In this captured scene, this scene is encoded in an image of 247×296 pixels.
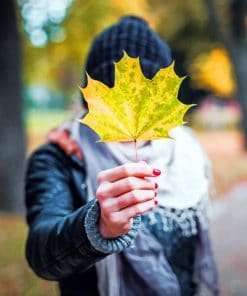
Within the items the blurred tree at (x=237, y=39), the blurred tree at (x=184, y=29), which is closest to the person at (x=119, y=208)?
the blurred tree at (x=237, y=39)

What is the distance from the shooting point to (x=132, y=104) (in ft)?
4.72

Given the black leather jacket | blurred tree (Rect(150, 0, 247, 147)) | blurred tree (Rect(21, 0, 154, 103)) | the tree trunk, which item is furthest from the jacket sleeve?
blurred tree (Rect(150, 0, 247, 147))

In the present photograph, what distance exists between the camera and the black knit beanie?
1983 millimetres

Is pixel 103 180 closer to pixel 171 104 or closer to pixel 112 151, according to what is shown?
pixel 171 104

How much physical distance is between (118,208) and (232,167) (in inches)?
515

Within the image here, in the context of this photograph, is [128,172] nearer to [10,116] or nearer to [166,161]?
[166,161]

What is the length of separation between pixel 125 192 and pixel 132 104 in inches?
9.0

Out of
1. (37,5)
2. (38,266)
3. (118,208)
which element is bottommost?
(38,266)

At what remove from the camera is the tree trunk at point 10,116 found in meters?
7.59

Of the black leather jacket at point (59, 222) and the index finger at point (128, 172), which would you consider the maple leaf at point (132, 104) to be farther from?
the black leather jacket at point (59, 222)

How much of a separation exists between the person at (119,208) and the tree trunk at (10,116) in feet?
18.3

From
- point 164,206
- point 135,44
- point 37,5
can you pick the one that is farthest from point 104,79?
point 37,5

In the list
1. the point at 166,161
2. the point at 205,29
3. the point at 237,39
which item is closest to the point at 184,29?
the point at 205,29

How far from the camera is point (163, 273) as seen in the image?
6.09 ft
